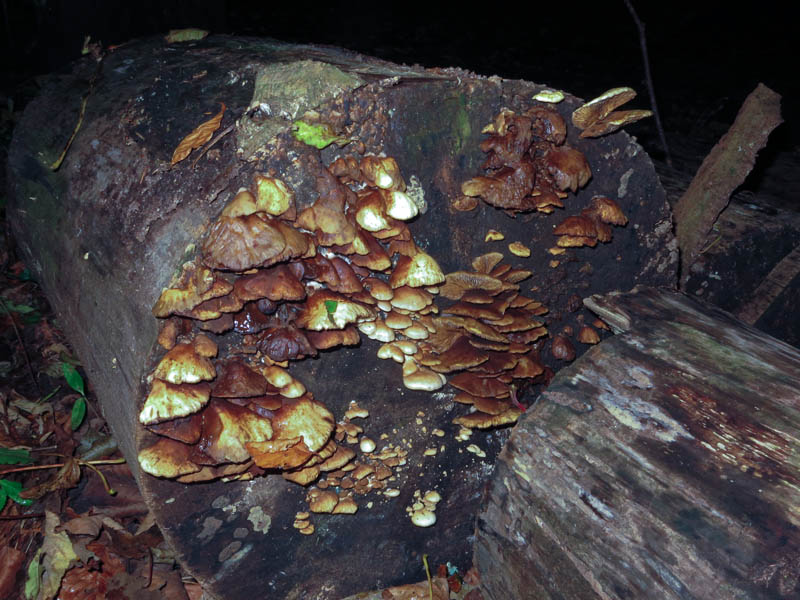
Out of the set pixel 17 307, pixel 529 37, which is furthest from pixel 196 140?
pixel 529 37

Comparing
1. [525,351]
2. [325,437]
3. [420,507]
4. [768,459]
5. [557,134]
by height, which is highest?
[557,134]

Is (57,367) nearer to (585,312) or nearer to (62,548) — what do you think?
(62,548)

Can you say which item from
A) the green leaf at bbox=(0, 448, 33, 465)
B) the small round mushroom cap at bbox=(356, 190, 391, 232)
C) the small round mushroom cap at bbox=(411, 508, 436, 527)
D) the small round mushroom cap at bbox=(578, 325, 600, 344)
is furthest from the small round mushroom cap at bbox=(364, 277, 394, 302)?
the green leaf at bbox=(0, 448, 33, 465)

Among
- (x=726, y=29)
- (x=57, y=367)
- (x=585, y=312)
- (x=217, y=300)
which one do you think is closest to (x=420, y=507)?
(x=585, y=312)

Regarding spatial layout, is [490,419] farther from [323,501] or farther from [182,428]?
[182,428]

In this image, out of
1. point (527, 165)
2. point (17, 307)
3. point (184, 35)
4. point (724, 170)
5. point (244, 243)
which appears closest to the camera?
point (244, 243)

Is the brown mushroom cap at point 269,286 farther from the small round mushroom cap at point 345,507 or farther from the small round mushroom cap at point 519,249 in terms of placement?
the small round mushroom cap at point 345,507
